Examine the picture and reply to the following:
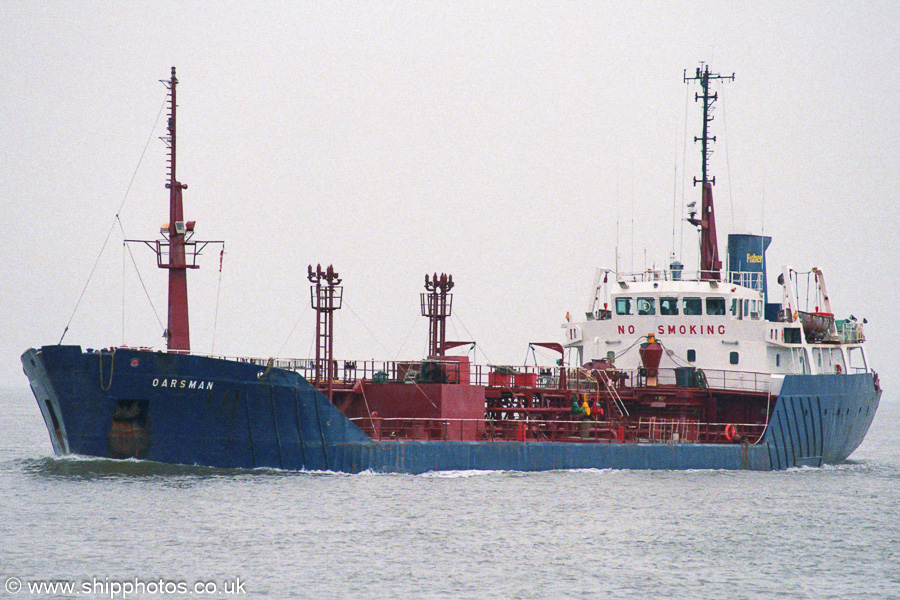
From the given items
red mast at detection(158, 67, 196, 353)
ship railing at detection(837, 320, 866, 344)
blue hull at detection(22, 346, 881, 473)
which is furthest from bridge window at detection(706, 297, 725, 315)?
red mast at detection(158, 67, 196, 353)

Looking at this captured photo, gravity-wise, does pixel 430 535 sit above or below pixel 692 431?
below

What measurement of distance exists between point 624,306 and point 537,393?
7000mm

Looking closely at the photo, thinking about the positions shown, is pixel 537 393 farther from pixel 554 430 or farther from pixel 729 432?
pixel 729 432

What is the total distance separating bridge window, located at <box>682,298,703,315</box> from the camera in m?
45.5

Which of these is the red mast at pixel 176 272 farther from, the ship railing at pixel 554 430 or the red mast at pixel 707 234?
the red mast at pixel 707 234

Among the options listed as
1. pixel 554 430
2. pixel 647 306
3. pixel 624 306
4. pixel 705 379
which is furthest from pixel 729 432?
pixel 554 430

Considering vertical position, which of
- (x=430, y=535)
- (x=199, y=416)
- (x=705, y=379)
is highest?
(x=705, y=379)

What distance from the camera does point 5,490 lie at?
34.2m

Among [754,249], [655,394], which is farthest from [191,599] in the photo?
[754,249]

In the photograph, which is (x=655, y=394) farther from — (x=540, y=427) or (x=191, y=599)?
(x=191, y=599)

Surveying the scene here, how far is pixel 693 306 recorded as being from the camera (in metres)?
45.5

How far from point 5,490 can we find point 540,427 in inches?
680

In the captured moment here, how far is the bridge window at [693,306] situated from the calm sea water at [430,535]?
25.6ft

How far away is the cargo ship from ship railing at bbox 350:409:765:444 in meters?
0.08
